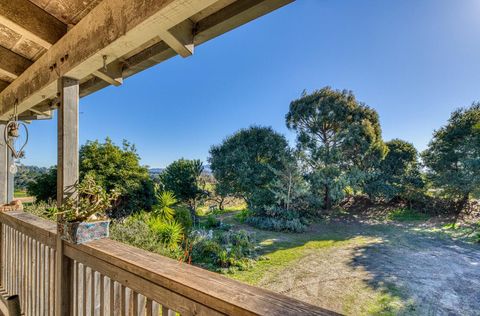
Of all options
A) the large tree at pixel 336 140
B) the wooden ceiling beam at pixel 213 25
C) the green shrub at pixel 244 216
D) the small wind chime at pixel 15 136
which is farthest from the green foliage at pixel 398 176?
the small wind chime at pixel 15 136

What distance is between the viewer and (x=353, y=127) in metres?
8.95

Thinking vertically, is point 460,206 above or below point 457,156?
below

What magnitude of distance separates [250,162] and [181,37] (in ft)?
26.9

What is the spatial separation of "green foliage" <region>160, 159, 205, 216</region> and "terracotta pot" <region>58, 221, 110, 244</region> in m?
6.87

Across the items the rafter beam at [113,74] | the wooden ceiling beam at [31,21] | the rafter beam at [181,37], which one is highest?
the wooden ceiling beam at [31,21]

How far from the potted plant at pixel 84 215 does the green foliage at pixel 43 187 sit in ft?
21.2

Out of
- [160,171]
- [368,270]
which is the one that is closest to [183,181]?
[160,171]

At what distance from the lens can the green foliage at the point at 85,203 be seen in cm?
104

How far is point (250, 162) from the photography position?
8.98m

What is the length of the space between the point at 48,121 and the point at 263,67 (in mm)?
5654

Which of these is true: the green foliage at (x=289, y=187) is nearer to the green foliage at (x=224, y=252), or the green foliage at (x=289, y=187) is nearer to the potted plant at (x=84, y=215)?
the green foliage at (x=224, y=252)

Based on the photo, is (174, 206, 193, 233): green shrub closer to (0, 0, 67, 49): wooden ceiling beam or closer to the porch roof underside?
the porch roof underside

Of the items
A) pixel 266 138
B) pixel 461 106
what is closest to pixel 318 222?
pixel 266 138

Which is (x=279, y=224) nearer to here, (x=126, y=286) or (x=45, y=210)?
(x=45, y=210)
